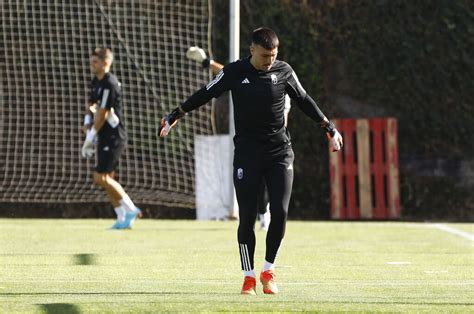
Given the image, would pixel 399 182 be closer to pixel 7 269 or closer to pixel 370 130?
pixel 370 130

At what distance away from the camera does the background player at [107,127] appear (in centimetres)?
1469

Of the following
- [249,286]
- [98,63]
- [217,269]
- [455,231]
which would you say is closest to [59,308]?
[249,286]

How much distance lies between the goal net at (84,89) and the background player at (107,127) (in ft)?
10.1

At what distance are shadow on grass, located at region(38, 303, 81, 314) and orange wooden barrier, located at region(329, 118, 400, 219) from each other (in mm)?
11485

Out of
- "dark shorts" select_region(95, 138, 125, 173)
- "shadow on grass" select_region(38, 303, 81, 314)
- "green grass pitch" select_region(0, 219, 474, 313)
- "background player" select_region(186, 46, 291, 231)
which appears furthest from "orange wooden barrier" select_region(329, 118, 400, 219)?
"shadow on grass" select_region(38, 303, 81, 314)

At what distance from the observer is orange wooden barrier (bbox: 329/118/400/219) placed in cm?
1842

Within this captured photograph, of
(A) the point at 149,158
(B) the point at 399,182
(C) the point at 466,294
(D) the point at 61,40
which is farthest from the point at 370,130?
(C) the point at 466,294

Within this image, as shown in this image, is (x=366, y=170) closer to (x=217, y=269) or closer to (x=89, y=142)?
(x=89, y=142)

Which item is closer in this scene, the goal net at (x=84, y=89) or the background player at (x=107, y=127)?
the background player at (x=107, y=127)

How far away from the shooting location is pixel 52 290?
8.24m

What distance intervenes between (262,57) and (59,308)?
2.18m

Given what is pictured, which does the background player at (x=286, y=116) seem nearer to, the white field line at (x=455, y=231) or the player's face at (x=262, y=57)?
the white field line at (x=455, y=231)

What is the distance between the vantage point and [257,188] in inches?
332

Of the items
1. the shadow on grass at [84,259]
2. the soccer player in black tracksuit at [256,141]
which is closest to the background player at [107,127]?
the shadow on grass at [84,259]
